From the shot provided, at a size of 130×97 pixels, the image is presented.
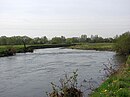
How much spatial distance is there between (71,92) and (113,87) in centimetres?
213

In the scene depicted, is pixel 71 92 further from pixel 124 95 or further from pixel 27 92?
pixel 27 92

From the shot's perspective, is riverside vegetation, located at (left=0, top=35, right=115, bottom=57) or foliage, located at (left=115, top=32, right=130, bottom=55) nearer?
foliage, located at (left=115, top=32, right=130, bottom=55)

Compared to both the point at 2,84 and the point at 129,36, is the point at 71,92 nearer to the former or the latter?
the point at 2,84

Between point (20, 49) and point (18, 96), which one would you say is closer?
point (18, 96)

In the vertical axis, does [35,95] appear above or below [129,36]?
below

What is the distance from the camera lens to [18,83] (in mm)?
23281

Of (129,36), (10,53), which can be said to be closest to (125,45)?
(129,36)

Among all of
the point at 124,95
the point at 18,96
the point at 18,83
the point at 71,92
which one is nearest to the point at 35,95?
the point at 18,96

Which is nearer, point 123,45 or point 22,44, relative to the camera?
point 123,45

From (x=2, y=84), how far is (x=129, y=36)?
4816 cm

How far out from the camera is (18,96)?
18.0 meters

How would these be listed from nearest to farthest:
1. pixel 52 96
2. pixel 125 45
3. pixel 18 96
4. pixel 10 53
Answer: pixel 52 96 → pixel 18 96 → pixel 125 45 → pixel 10 53

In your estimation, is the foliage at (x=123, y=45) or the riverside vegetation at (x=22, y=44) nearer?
the foliage at (x=123, y=45)

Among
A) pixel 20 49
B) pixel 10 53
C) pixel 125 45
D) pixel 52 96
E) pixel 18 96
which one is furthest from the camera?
pixel 20 49
